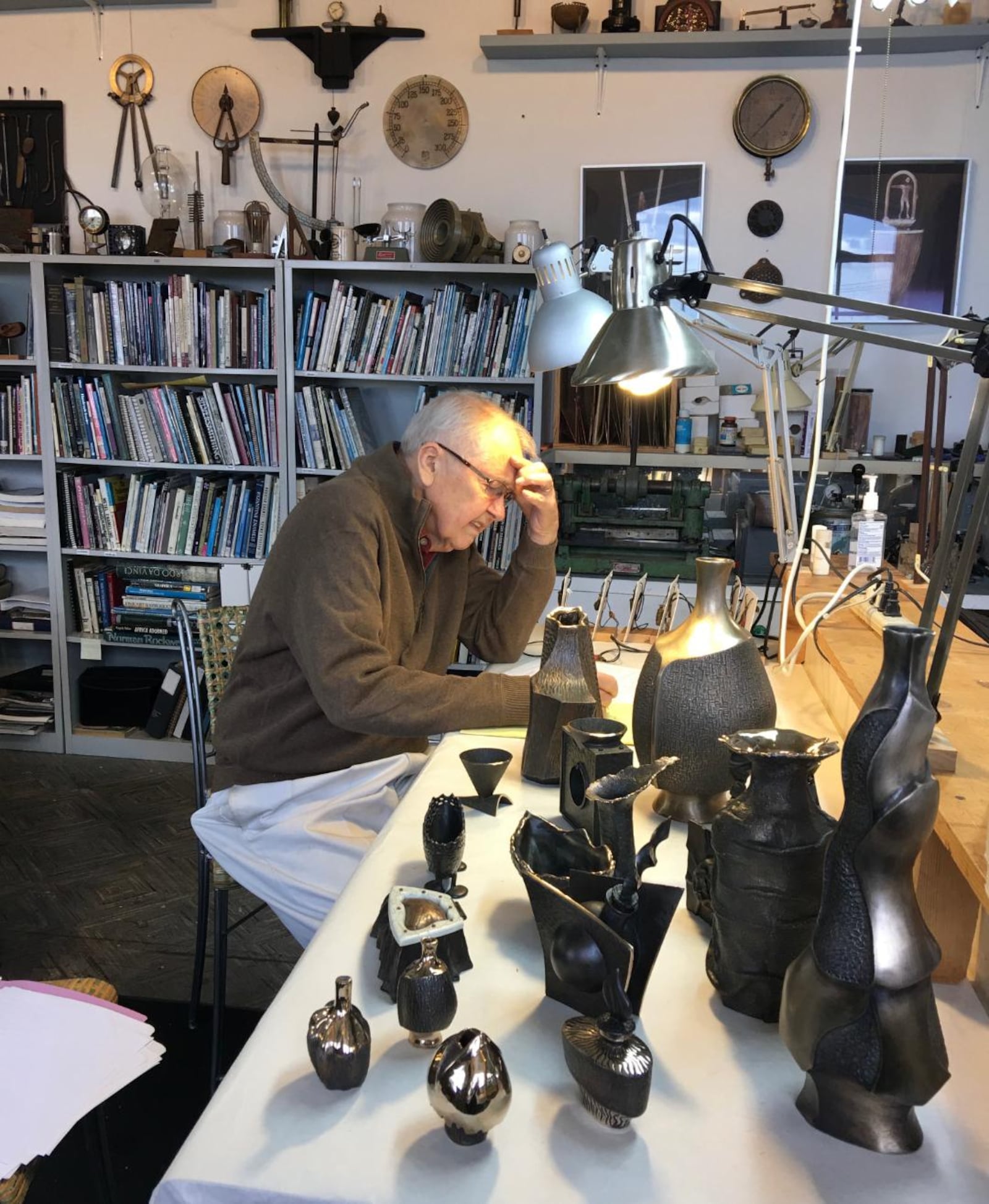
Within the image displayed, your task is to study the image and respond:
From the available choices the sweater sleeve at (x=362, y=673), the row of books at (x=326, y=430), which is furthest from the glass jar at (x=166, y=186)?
the sweater sleeve at (x=362, y=673)

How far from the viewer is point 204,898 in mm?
2301

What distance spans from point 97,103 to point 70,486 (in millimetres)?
1552

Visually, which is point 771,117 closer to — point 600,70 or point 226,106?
point 600,70

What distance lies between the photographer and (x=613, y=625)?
9.50 feet

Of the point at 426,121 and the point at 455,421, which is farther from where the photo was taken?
the point at 426,121

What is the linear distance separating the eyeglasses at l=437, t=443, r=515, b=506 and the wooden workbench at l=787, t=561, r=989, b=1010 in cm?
72

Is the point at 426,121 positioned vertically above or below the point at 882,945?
above

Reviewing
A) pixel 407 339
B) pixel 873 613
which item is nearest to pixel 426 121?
pixel 407 339

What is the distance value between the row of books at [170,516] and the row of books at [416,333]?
557 mm

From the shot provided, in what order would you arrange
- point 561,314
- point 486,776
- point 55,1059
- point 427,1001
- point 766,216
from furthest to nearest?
point 766,216 → point 561,314 → point 486,776 → point 55,1059 → point 427,1001

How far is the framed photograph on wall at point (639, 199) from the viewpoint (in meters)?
3.67

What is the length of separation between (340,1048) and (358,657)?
38.3 inches

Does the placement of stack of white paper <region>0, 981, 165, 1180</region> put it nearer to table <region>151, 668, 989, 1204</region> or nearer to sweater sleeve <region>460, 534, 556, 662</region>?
table <region>151, 668, 989, 1204</region>

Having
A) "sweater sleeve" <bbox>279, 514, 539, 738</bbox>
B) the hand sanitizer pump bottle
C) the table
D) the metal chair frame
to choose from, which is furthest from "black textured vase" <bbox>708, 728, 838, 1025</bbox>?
the hand sanitizer pump bottle
